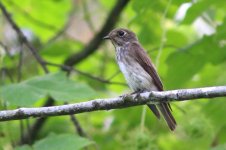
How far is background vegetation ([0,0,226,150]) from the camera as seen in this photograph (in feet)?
15.5

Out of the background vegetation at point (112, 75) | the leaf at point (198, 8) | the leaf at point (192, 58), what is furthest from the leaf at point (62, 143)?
the leaf at point (198, 8)

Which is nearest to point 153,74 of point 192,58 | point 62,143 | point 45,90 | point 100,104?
point 192,58

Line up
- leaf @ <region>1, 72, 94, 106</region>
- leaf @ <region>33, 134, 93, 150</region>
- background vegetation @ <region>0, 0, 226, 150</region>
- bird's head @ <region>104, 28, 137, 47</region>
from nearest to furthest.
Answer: leaf @ <region>33, 134, 93, 150</region> → leaf @ <region>1, 72, 94, 106</region> → background vegetation @ <region>0, 0, 226, 150</region> → bird's head @ <region>104, 28, 137, 47</region>

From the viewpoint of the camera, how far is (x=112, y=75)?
6.71 meters

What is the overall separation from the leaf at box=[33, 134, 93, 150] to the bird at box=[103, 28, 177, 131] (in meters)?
0.76

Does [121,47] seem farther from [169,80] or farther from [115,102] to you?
[115,102]

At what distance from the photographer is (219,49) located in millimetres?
5176

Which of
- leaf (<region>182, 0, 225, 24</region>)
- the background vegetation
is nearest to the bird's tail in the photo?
the background vegetation

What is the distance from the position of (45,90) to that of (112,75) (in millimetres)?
1996

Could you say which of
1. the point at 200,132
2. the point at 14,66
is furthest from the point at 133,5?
the point at 14,66

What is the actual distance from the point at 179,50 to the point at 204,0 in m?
0.52

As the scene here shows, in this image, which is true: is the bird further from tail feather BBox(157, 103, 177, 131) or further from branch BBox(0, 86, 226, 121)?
branch BBox(0, 86, 226, 121)

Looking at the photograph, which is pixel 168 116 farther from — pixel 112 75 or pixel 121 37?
pixel 112 75

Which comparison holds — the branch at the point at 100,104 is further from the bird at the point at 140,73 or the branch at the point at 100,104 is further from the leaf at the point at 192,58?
the leaf at the point at 192,58
